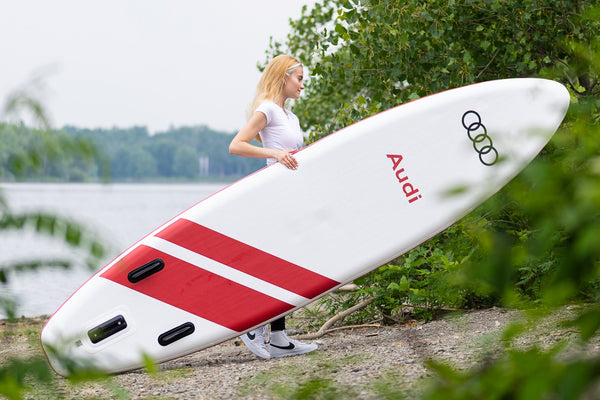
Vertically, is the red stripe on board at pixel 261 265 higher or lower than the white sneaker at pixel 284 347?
higher

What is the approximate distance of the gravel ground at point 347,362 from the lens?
102 inches

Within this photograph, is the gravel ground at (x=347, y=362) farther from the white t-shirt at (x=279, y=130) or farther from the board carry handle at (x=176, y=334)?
the white t-shirt at (x=279, y=130)

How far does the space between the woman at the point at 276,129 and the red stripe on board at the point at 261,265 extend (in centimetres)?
23

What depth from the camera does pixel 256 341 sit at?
11.6ft

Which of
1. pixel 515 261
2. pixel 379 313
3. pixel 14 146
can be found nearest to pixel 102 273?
pixel 379 313

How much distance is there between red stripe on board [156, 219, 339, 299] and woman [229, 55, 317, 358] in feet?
0.76

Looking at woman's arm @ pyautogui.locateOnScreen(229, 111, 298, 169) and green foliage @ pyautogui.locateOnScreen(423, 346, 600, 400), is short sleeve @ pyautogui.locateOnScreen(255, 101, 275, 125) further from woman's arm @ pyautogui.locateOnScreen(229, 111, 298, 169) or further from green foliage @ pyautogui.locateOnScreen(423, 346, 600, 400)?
green foliage @ pyautogui.locateOnScreen(423, 346, 600, 400)

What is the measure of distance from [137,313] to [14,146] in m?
2.44

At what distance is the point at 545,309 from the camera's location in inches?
32.0

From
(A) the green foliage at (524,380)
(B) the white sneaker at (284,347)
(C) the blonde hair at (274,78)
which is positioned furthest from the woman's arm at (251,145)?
(A) the green foliage at (524,380)

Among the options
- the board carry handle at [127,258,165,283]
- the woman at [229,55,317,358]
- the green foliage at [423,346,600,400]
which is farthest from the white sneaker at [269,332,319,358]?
the green foliage at [423,346,600,400]

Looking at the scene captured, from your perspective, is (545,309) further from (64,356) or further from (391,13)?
(391,13)

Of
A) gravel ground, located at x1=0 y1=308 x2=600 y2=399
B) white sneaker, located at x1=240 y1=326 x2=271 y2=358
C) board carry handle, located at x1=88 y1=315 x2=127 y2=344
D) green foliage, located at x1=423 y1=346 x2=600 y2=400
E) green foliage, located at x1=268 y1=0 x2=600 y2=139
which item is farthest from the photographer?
green foliage, located at x1=268 y1=0 x2=600 y2=139

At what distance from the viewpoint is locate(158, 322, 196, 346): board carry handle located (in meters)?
3.39
